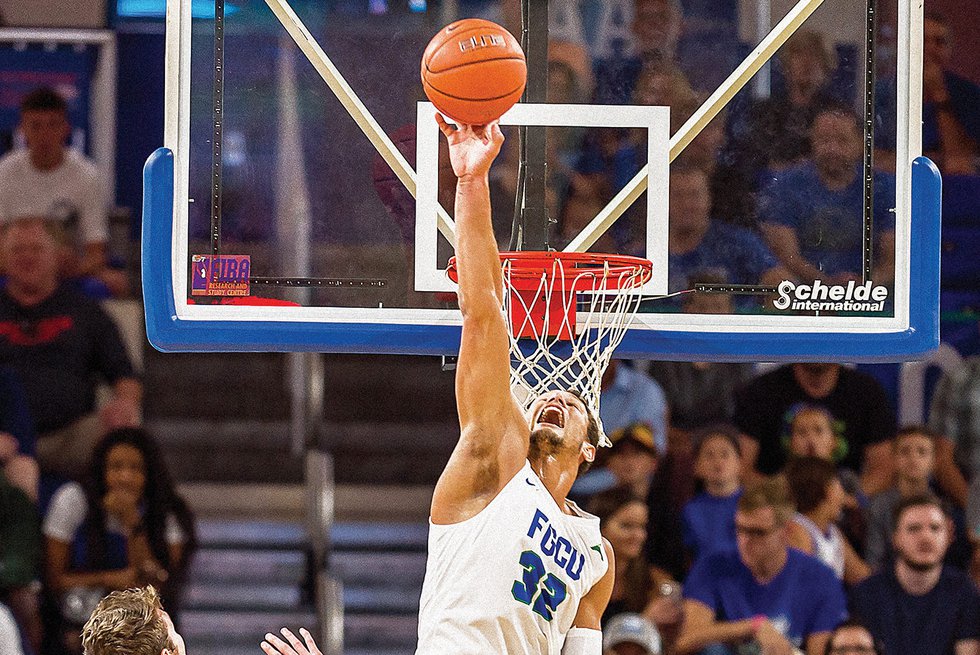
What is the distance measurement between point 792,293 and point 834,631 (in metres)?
2.22

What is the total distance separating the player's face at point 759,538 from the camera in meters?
6.12

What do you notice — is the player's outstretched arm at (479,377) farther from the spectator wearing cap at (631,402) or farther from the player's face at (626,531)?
the spectator wearing cap at (631,402)

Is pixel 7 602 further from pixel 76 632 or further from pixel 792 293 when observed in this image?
pixel 792 293

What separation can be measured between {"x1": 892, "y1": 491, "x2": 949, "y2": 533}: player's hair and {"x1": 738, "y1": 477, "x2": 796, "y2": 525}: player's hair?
45cm

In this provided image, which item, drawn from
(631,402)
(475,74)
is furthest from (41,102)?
(475,74)

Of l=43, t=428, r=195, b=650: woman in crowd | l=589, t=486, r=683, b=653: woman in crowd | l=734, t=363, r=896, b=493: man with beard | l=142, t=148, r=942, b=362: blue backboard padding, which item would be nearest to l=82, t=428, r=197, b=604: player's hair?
l=43, t=428, r=195, b=650: woman in crowd

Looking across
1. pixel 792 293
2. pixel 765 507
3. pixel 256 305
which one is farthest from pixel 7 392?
pixel 792 293

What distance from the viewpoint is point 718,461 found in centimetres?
636

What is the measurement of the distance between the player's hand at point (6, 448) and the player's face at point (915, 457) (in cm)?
420

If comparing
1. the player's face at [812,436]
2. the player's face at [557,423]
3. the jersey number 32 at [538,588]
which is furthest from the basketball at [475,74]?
the player's face at [812,436]

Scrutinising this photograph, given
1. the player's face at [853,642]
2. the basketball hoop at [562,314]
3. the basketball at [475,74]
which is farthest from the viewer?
the player's face at [853,642]

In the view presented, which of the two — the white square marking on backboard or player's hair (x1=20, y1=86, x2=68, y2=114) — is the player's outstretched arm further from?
player's hair (x1=20, y1=86, x2=68, y2=114)

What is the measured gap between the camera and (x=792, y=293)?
432 centimetres

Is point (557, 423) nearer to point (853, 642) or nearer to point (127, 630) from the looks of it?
point (127, 630)
